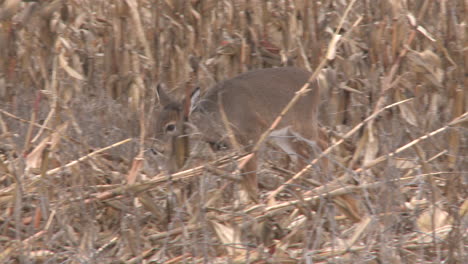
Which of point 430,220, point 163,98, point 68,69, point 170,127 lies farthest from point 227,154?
point 430,220

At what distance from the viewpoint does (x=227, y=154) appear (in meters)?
5.50

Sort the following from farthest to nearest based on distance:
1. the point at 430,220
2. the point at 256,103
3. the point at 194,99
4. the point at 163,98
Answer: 1. the point at 256,103
2. the point at 163,98
3. the point at 194,99
4. the point at 430,220

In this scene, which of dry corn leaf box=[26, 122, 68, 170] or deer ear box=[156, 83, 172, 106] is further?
deer ear box=[156, 83, 172, 106]

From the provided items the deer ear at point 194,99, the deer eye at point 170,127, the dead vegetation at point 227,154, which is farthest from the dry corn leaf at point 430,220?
the deer eye at point 170,127

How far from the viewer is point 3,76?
622 centimetres

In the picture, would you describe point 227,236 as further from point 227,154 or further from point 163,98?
point 163,98

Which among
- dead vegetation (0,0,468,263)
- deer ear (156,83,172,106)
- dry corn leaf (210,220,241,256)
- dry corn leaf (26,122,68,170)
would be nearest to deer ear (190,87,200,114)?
dead vegetation (0,0,468,263)

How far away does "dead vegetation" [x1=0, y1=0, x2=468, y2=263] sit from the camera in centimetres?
409

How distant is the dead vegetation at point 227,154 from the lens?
4090mm

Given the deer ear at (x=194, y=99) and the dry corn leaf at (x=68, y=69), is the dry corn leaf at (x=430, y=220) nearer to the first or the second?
the deer ear at (x=194, y=99)

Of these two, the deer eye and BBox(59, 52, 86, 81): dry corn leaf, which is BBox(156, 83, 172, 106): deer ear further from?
BBox(59, 52, 86, 81): dry corn leaf

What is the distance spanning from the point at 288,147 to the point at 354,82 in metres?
0.85

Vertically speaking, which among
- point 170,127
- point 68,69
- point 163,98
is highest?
point 68,69

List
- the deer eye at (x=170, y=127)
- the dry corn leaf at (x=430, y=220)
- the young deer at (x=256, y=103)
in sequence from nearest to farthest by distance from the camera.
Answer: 1. the dry corn leaf at (x=430, y=220)
2. the deer eye at (x=170, y=127)
3. the young deer at (x=256, y=103)
